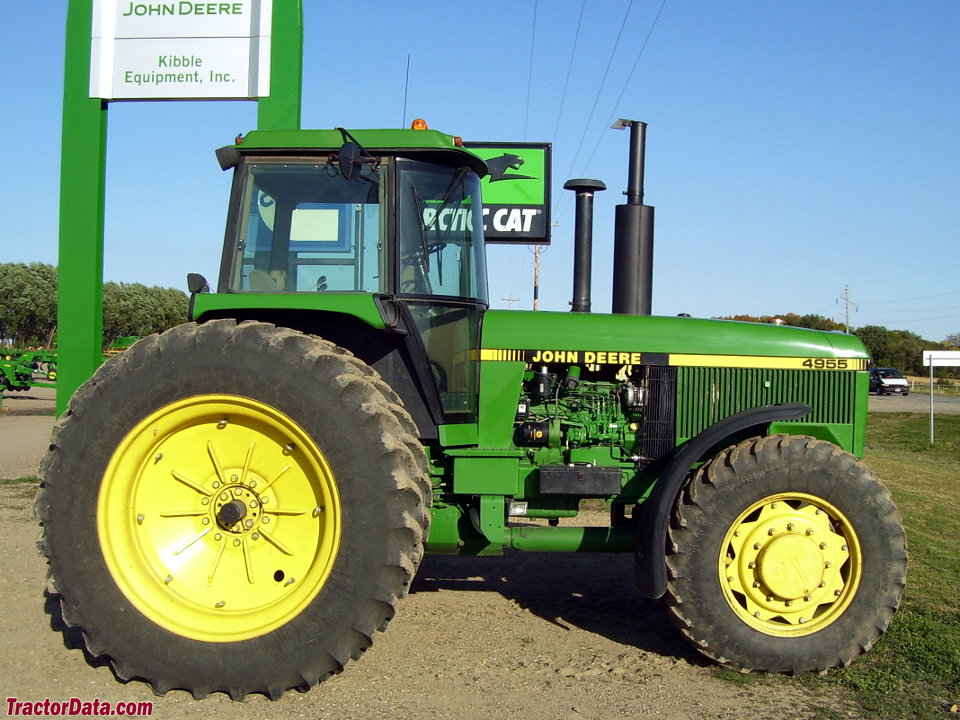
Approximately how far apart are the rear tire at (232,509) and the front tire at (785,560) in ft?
4.81

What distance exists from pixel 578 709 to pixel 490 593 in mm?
1976

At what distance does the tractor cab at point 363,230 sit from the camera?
15.0 feet

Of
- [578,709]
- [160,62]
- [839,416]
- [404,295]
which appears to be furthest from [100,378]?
[160,62]

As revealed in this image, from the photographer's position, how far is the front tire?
4383mm

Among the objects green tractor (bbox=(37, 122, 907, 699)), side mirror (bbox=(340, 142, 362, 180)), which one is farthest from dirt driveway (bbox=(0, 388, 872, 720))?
side mirror (bbox=(340, 142, 362, 180))

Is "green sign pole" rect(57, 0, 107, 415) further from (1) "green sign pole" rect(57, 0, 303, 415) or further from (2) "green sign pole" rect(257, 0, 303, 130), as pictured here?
(2) "green sign pole" rect(257, 0, 303, 130)

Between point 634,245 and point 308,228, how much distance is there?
8.45 feet

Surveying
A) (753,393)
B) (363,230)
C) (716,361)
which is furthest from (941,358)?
(363,230)

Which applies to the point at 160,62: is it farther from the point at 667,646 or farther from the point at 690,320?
the point at 667,646

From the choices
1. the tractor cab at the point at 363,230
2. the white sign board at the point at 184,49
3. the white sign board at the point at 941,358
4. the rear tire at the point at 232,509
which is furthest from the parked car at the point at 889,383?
the rear tire at the point at 232,509

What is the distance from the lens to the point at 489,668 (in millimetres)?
4395

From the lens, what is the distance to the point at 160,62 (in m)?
7.66

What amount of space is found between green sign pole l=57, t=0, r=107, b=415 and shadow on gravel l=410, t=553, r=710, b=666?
3.70 metres

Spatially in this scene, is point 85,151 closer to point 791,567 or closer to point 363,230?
point 363,230
